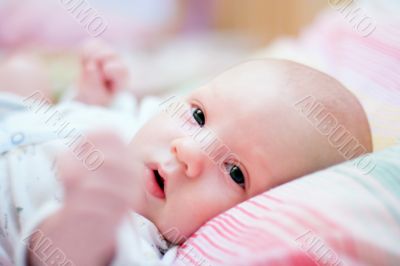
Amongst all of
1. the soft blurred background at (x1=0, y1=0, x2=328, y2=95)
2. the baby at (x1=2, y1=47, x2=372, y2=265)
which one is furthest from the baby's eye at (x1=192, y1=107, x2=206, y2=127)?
the soft blurred background at (x1=0, y1=0, x2=328, y2=95)

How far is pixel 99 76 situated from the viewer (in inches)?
49.4

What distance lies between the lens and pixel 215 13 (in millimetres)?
2756

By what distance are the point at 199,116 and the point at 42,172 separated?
0.90 ft

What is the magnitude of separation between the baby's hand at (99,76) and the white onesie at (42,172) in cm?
7

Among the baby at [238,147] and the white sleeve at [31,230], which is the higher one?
the white sleeve at [31,230]

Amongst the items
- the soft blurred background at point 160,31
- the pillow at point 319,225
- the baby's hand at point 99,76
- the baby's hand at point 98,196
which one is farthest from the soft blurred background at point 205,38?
the baby's hand at point 98,196

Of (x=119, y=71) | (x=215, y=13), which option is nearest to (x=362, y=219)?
(x=119, y=71)

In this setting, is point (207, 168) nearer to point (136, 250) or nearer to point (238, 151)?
point (238, 151)

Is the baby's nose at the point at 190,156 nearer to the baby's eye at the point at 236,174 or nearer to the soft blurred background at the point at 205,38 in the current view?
the baby's eye at the point at 236,174

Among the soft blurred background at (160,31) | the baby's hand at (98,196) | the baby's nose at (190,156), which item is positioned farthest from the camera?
the soft blurred background at (160,31)

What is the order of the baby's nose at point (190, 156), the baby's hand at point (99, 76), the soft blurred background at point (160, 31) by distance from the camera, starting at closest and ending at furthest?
the baby's nose at point (190, 156) < the baby's hand at point (99, 76) < the soft blurred background at point (160, 31)

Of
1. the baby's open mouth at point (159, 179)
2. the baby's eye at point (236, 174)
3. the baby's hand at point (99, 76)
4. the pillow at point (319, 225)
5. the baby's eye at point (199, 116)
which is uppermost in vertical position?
the baby's hand at point (99, 76)

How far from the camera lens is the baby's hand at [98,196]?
629 millimetres

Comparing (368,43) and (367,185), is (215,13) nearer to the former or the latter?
(368,43)
